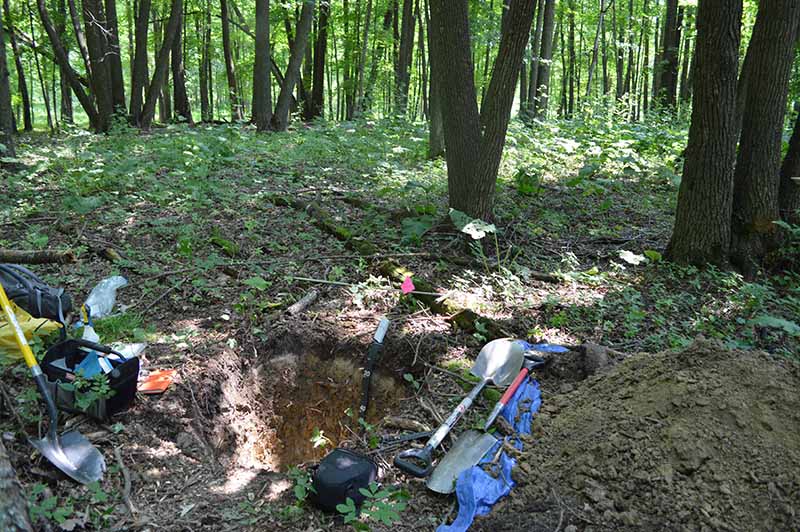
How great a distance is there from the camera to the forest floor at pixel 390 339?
8.09ft

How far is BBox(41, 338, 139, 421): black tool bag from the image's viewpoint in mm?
2938

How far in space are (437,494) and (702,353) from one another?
1.65 m

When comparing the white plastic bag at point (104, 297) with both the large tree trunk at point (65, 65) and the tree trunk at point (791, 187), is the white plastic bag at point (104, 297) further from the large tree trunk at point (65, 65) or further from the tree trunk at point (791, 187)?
the large tree trunk at point (65, 65)

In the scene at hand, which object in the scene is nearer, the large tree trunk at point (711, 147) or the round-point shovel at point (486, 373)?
the round-point shovel at point (486, 373)

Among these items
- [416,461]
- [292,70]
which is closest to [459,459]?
[416,461]

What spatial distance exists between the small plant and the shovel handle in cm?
13

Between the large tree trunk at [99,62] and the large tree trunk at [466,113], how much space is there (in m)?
7.63

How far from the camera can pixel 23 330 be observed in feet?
11.2

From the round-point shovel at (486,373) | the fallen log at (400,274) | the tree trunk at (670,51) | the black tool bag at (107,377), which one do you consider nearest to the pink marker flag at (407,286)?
the fallen log at (400,274)

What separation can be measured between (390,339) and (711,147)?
11.4ft

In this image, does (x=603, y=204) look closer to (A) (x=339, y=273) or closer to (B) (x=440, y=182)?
(B) (x=440, y=182)

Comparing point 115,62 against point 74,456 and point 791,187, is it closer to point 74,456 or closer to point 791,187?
point 74,456

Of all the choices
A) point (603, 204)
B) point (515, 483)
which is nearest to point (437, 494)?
point (515, 483)

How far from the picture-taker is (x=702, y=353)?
294 centimetres
